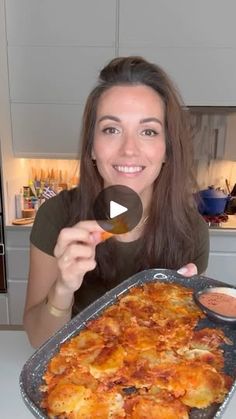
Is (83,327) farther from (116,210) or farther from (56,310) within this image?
(116,210)

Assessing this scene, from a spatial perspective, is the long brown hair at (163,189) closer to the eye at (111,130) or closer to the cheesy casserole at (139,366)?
the eye at (111,130)

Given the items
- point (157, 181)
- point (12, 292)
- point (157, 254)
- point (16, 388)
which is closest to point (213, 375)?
point (16, 388)

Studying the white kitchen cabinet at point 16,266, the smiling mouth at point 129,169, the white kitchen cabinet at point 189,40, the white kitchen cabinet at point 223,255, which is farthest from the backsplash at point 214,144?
the smiling mouth at point 129,169

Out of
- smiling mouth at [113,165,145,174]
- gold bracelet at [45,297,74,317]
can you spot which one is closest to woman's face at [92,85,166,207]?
smiling mouth at [113,165,145,174]

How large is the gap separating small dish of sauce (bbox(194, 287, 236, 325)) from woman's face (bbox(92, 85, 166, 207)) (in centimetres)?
33

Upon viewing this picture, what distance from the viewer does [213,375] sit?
60 cm

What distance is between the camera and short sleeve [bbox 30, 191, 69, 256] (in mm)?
1044

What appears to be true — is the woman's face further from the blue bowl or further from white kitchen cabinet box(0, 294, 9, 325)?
white kitchen cabinet box(0, 294, 9, 325)

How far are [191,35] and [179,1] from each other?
18 centimetres

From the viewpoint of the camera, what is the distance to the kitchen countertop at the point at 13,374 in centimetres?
67

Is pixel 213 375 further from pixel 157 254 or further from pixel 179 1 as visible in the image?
pixel 179 1

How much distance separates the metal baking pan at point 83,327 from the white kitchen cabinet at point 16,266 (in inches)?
52.7
